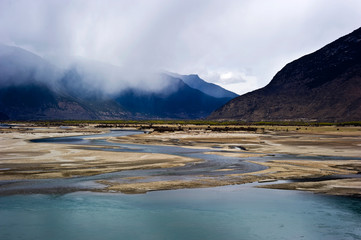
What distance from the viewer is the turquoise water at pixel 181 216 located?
1227 cm

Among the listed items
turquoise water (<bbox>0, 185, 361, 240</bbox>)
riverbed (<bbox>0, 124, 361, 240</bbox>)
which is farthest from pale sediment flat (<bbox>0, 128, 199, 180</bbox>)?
turquoise water (<bbox>0, 185, 361, 240</bbox>)

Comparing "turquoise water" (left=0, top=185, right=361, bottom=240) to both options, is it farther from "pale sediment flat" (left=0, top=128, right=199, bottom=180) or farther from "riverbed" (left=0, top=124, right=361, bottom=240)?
"pale sediment flat" (left=0, top=128, right=199, bottom=180)

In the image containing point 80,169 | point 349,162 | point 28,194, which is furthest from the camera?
point 349,162

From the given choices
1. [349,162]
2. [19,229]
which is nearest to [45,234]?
[19,229]

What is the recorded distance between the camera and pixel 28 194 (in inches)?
674

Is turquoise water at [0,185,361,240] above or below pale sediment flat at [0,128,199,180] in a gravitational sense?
below

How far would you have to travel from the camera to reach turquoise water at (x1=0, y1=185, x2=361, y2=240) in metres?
12.3

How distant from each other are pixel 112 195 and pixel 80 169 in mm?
8369

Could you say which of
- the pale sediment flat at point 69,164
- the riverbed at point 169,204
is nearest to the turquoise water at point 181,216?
the riverbed at point 169,204

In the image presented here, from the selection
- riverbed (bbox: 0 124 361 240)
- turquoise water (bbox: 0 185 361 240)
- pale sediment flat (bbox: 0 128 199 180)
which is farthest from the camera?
pale sediment flat (bbox: 0 128 199 180)

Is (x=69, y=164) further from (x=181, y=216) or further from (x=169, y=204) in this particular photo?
(x=181, y=216)

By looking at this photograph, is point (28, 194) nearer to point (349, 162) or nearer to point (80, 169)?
point (80, 169)

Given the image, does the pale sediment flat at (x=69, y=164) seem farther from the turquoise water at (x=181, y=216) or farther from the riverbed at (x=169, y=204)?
the turquoise water at (x=181, y=216)

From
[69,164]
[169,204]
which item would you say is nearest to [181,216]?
[169,204]
